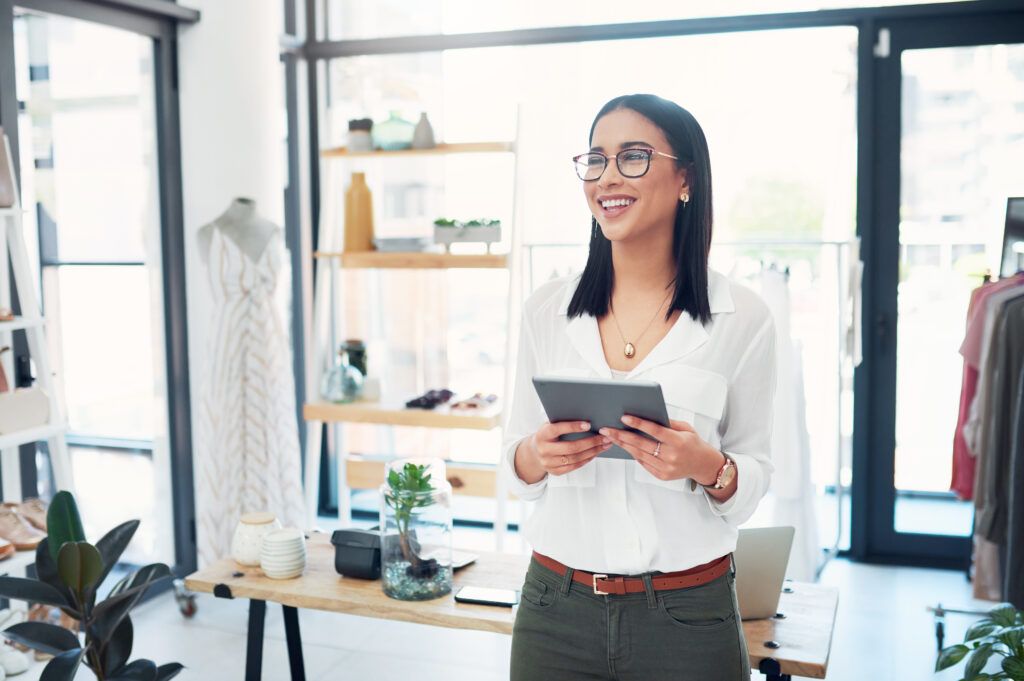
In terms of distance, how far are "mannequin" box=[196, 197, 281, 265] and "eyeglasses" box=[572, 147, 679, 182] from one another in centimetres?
244

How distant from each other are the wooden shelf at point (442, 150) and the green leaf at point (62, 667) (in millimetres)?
2591

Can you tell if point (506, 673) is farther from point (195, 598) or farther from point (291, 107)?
point (291, 107)

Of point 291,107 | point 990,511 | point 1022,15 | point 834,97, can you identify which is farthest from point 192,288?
point 1022,15

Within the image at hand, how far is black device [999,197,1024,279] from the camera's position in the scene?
11.9ft

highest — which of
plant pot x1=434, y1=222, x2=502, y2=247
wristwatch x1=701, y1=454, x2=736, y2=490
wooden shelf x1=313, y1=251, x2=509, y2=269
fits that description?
plant pot x1=434, y1=222, x2=502, y2=247

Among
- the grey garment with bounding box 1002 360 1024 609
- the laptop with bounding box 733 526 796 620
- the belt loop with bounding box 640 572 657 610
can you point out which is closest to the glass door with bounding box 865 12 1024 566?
the grey garment with bounding box 1002 360 1024 609

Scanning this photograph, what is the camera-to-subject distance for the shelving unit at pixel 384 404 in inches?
155

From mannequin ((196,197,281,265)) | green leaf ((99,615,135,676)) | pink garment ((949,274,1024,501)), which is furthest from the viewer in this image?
mannequin ((196,197,281,265))

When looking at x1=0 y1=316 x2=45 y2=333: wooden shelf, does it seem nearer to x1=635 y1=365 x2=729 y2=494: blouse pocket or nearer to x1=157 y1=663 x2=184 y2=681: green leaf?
x1=157 y1=663 x2=184 y2=681: green leaf

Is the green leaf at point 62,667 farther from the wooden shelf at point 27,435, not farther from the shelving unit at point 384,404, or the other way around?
the shelving unit at point 384,404

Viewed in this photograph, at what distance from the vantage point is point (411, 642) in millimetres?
3582

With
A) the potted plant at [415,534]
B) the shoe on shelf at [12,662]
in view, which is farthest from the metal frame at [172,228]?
the potted plant at [415,534]

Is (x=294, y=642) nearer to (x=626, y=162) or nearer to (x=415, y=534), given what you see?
(x=415, y=534)

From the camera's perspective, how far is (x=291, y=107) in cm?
481
